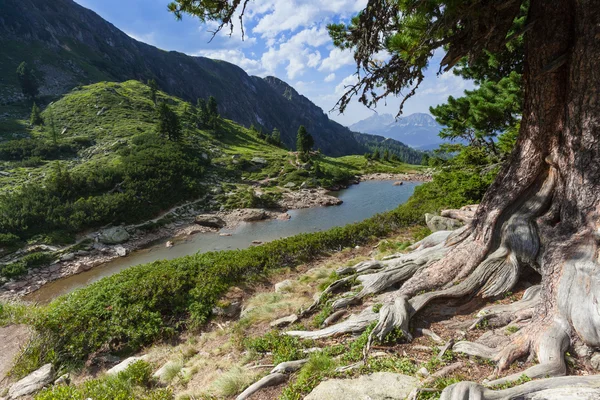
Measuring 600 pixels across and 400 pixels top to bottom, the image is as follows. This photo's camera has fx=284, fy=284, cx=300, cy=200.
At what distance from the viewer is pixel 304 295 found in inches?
337

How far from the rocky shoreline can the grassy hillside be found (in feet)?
6.34

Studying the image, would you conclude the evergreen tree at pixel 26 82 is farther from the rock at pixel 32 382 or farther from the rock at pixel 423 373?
the rock at pixel 423 373

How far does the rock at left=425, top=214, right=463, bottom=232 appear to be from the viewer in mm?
11914

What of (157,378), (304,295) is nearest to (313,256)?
(304,295)

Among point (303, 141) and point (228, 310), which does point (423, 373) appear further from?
point (303, 141)

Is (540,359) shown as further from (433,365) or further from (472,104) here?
(472,104)

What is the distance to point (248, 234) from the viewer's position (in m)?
28.4

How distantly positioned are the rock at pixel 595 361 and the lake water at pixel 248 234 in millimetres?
13490

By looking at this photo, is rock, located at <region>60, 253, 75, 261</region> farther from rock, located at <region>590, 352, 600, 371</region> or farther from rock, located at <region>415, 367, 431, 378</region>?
rock, located at <region>590, 352, 600, 371</region>

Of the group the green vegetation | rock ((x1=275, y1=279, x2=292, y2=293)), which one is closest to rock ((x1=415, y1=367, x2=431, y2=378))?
the green vegetation

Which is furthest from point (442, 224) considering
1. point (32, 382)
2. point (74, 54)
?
point (74, 54)

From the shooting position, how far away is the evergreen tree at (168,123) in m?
48.9

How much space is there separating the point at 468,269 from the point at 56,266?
2745 centimetres

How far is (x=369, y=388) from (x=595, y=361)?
105 inches
